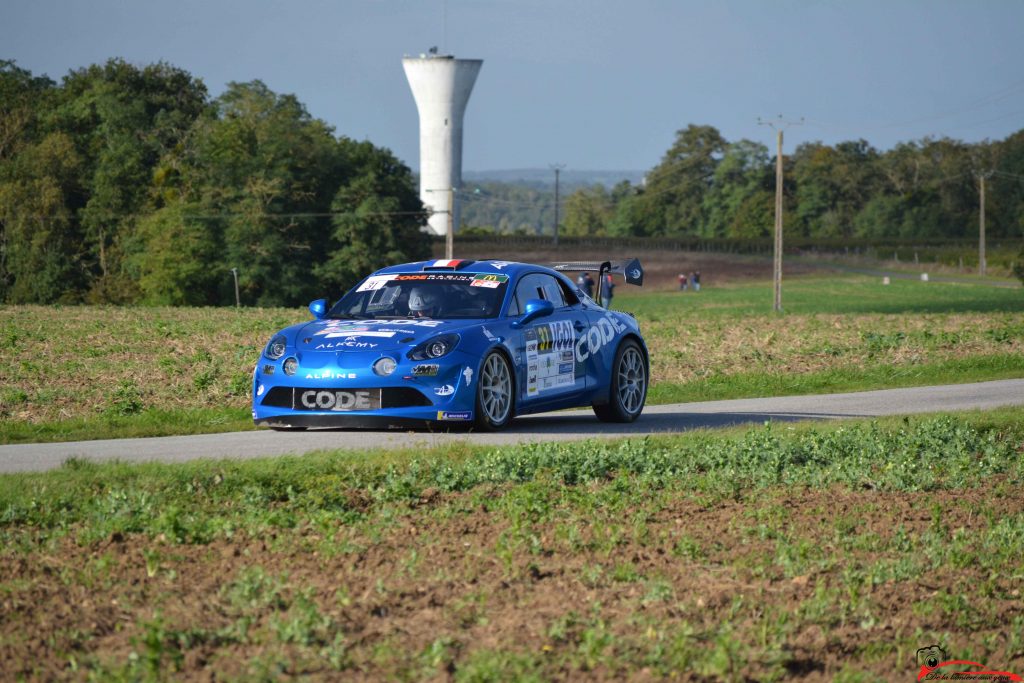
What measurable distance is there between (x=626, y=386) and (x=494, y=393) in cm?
245

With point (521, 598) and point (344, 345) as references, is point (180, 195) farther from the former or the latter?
point (521, 598)

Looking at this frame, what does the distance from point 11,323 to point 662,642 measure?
30.2 metres

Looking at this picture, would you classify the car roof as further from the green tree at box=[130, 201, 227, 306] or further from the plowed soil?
the green tree at box=[130, 201, 227, 306]

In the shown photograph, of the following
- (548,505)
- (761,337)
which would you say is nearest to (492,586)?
(548,505)

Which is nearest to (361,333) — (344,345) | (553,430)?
(344,345)

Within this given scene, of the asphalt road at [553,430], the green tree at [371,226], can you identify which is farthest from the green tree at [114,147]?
the asphalt road at [553,430]

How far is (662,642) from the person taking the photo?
228 inches

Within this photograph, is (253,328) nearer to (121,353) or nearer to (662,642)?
(121,353)

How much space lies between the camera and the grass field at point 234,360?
15852 millimetres

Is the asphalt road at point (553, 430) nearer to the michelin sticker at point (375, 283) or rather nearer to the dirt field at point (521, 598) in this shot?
the michelin sticker at point (375, 283)

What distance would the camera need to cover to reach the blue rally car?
12562 millimetres

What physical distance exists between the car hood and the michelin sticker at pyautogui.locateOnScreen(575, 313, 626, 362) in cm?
→ 170

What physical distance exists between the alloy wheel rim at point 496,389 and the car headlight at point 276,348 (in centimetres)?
174

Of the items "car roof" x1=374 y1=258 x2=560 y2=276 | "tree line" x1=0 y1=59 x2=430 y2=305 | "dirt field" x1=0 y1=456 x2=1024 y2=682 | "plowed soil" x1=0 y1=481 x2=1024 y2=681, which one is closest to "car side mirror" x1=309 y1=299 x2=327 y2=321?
"car roof" x1=374 y1=258 x2=560 y2=276
